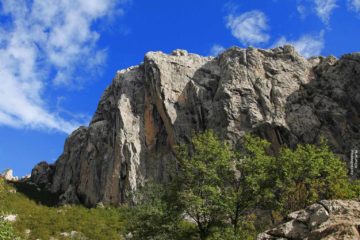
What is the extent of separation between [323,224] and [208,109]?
63.2 m

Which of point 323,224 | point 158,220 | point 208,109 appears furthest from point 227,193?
point 208,109

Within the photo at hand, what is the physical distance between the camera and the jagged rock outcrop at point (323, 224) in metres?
15.4

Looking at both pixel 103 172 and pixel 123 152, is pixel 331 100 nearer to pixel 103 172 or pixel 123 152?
pixel 123 152

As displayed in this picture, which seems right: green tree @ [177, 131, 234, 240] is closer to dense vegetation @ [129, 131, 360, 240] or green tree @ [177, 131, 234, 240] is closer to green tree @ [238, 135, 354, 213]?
dense vegetation @ [129, 131, 360, 240]

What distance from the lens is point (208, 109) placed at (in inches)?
3137

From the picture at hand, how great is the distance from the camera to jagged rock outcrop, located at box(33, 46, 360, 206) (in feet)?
236

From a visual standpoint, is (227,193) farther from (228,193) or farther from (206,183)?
(206,183)

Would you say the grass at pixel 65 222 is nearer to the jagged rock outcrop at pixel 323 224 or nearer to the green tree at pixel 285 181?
the green tree at pixel 285 181

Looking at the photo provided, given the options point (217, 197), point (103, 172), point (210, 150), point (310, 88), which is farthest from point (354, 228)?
point (103, 172)

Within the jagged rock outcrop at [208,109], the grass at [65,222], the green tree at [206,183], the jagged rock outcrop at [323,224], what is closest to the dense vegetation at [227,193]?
the green tree at [206,183]

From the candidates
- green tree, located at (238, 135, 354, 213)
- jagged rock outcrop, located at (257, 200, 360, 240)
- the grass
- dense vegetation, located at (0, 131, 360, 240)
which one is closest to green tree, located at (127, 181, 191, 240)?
dense vegetation, located at (0, 131, 360, 240)

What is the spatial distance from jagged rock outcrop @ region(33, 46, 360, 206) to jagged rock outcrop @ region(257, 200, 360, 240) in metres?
51.9

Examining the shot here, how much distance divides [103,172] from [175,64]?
24.3 meters

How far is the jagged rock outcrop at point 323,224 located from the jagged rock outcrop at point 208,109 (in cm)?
5194
